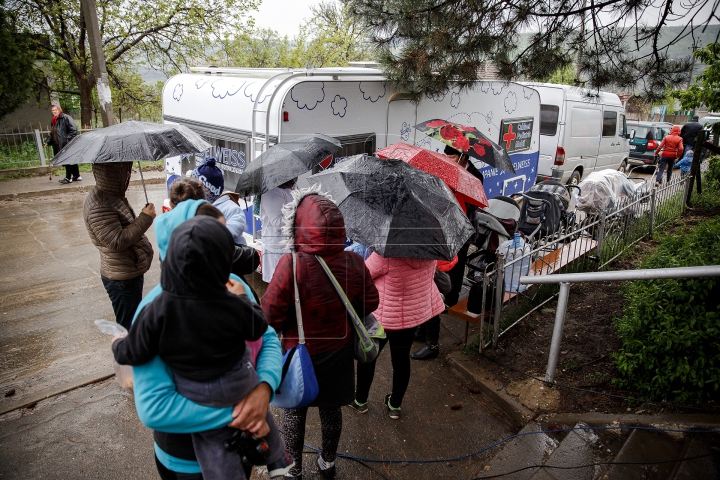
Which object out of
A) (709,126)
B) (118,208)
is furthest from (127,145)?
(709,126)

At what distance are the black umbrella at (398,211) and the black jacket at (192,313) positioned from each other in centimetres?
134

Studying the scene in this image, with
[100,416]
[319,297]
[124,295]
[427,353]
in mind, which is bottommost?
[100,416]

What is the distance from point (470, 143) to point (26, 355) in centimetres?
464

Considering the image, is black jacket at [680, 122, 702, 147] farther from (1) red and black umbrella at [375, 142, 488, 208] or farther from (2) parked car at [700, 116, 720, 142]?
(1) red and black umbrella at [375, 142, 488, 208]

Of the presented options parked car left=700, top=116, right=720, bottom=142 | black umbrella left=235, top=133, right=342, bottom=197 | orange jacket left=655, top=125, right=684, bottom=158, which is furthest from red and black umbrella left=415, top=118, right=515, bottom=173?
orange jacket left=655, top=125, right=684, bottom=158

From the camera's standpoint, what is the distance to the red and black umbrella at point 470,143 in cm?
476

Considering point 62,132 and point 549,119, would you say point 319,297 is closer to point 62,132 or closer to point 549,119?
point 549,119

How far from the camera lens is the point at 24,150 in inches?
472

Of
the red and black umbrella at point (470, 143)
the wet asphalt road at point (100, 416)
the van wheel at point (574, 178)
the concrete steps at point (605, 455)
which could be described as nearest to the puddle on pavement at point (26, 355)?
the wet asphalt road at point (100, 416)

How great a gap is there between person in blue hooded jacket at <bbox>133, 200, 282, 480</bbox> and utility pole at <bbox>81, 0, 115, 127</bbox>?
10.3 meters

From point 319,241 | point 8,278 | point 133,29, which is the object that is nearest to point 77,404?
point 319,241

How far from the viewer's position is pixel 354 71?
5.61 metres

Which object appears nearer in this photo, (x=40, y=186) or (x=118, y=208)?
(x=118, y=208)

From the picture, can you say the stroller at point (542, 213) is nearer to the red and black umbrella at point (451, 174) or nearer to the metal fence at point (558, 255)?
the metal fence at point (558, 255)
